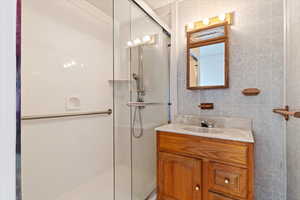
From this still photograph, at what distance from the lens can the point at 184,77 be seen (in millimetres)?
1701

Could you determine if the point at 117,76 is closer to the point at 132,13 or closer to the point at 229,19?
the point at 132,13

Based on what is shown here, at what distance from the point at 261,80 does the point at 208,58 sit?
52cm

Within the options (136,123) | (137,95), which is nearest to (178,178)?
(136,123)

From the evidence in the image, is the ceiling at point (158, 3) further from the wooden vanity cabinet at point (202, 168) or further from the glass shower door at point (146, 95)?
the wooden vanity cabinet at point (202, 168)

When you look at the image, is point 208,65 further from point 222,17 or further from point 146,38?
point 146,38

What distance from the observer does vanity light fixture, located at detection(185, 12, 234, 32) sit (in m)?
1.41

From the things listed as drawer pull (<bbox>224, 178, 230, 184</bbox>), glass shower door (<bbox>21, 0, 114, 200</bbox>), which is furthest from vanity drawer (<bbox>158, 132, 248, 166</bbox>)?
glass shower door (<bbox>21, 0, 114, 200</bbox>)

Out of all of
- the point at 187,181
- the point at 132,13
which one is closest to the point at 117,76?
the point at 132,13

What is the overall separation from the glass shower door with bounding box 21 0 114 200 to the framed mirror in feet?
3.40

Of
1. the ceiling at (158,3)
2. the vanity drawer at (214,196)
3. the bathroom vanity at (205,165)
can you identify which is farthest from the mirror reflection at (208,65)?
the vanity drawer at (214,196)

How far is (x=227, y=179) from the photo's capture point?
109 cm

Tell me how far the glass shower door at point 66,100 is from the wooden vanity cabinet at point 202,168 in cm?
72

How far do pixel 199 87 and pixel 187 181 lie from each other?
929mm

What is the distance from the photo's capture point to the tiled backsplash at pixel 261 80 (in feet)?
4.10
